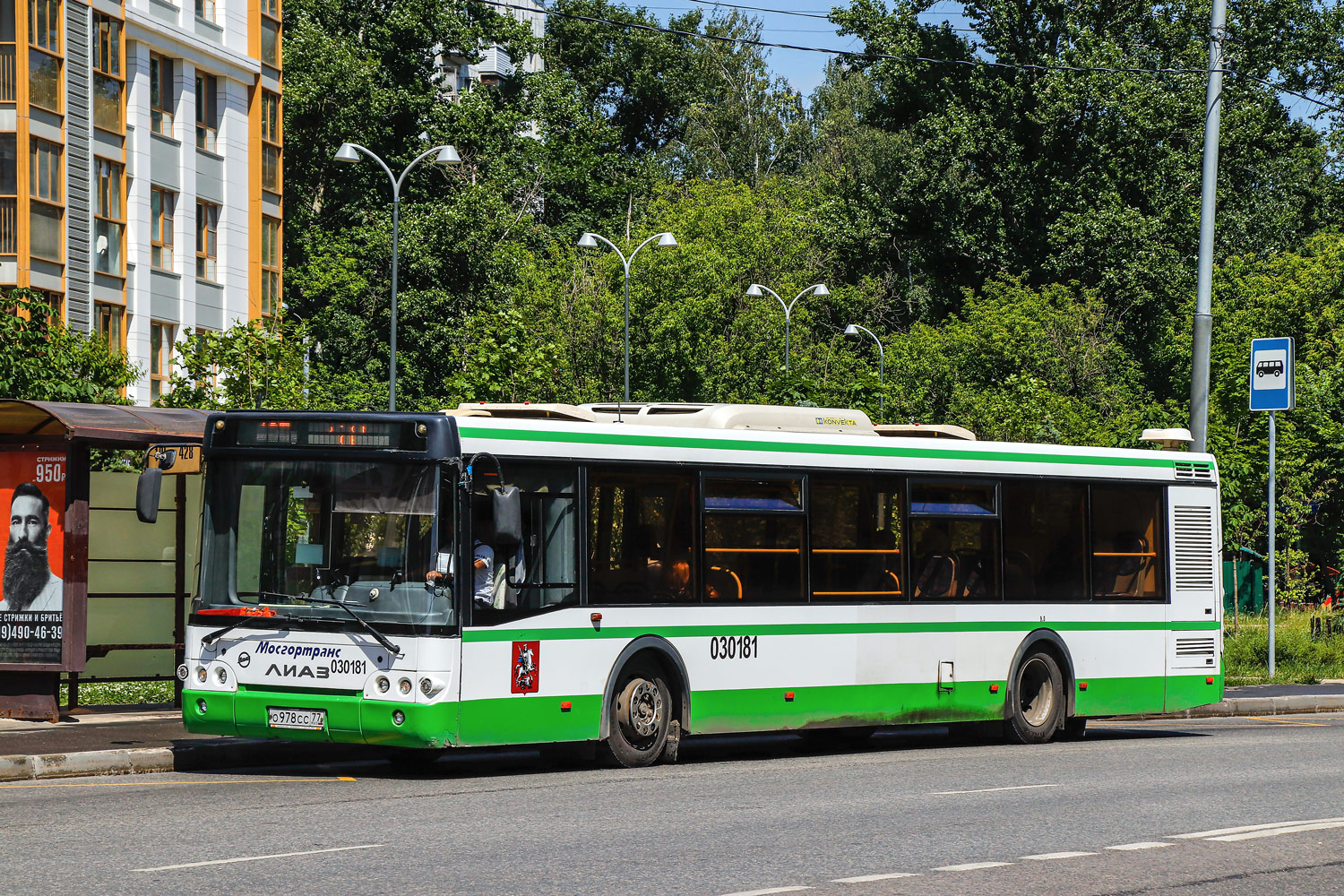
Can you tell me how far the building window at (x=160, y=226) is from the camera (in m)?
47.3

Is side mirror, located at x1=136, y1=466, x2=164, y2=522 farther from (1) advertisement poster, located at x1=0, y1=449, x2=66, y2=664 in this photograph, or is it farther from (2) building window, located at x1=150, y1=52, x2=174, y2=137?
(2) building window, located at x1=150, y1=52, x2=174, y2=137

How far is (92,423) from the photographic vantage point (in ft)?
53.3

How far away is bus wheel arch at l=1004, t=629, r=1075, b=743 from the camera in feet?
57.9

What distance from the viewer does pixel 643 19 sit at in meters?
80.7

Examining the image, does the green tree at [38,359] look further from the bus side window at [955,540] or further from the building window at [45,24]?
the building window at [45,24]

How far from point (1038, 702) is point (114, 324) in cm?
3308

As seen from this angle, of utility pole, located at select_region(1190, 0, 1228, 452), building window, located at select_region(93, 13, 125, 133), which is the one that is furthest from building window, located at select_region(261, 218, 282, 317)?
utility pole, located at select_region(1190, 0, 1228, 452)

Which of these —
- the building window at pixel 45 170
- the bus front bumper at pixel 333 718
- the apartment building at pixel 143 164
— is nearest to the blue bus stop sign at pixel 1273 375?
the bus front bumper at pixel 333 718

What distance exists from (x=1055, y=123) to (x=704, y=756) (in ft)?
144

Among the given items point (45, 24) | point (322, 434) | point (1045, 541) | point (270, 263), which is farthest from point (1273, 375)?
point (270, 263)

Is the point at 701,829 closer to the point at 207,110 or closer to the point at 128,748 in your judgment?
the point at 128,748

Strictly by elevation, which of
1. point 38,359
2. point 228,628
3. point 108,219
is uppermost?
point 108,219

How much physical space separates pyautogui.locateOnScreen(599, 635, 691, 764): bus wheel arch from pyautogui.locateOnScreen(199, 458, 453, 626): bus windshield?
5.59ft

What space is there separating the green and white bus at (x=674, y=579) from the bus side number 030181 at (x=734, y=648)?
0.02m
